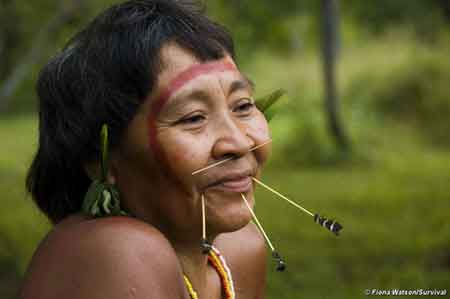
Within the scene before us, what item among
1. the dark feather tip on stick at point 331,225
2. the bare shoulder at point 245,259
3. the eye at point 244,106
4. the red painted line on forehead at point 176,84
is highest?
the red painted line on forehead at point 176,84

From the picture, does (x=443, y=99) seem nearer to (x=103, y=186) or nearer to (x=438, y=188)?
(x=438, y=188)

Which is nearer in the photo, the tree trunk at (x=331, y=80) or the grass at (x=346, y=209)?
the grass at (x=346, y=209)

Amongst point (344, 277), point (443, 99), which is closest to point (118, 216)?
point (344, 277)

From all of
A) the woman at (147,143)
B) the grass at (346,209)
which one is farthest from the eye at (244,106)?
the grass at (346,209)

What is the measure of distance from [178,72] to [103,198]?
0.42m

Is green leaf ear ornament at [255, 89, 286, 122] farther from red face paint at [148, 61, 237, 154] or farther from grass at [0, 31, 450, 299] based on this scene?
grass at [0, 31, 450, 299]

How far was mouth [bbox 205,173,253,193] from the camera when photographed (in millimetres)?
2127

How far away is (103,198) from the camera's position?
2223mm

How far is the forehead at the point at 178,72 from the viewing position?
215cm

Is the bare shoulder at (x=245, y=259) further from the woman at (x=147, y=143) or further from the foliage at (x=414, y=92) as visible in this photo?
the foliage at (x=414, y=92)

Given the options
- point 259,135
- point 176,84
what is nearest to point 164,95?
point 176,84

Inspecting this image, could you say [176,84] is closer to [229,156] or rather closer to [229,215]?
[229,156]

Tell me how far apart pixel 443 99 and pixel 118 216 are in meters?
12.7

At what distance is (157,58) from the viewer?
2172mm
